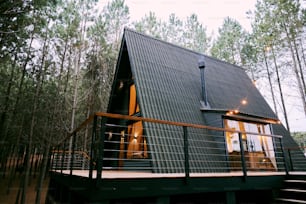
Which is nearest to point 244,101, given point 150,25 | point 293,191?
point 293,191

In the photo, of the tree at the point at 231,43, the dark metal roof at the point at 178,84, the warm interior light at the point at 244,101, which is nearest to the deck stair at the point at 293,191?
the dark metal roof at the point at 178,84

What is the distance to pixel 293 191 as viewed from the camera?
374cm

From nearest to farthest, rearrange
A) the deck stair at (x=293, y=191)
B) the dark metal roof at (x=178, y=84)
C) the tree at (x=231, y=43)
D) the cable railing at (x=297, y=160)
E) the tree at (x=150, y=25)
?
the deck stair at (x=293, y=191)
the dark metal roof at (x=178, y=84)
the cable railing at (x=297, y=160)
the tree at (x=231, y=43)
the tree at (x=150, y=25)

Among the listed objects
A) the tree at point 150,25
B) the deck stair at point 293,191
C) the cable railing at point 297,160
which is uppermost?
the tree at point 150,25

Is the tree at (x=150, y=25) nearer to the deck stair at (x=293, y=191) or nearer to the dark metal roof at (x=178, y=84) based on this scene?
the dark metal roof at (x=178, y=84)

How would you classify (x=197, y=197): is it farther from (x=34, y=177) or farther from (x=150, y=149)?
(x=34, y=177)

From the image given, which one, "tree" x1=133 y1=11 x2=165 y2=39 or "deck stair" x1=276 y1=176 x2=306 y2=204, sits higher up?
"tree" x1=133 y1=11 x2=165 y2=39

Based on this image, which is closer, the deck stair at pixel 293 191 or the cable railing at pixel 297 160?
the deck stair at pixel 293 191

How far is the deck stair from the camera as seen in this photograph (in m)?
3.59

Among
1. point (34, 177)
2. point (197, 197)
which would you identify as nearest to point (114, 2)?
point (197, 197)

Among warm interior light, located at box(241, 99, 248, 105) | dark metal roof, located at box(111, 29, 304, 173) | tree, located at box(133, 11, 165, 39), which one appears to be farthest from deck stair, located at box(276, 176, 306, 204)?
tree, located at box(133, 11, 165, 39)

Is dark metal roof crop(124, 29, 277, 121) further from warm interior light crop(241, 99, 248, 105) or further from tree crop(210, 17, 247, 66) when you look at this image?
tree crop(210, 17, 247, 66)

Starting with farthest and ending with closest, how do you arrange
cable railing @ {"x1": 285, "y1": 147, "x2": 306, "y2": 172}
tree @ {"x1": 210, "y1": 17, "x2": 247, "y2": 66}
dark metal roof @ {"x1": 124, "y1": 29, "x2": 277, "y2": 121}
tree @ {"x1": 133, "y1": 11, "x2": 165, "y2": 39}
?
1. tree @ {"x1": 133, "y1": 11, "x2": 165, "y2": 39}
2. tree @ {"x1": 210, "y1": 17, "x2": 247, "y2": 66}
3. cable railing @ {"x1": 285, "y1": 147, "x2": 306, "y2": 172}
4. dark metal roof @ {"x1": 124, "y1": 29, "x2": 277, "y2": 121}

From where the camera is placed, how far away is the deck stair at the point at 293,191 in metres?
3.59
